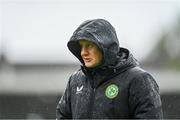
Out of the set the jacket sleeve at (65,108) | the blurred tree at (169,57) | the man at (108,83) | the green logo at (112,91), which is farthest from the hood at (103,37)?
the blurred tree at (169,57)

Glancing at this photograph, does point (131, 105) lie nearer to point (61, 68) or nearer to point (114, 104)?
point (114, 104)

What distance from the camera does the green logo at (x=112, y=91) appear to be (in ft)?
11.3

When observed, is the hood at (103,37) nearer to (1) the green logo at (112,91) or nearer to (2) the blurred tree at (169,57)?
(1) the green logo at (112,91)

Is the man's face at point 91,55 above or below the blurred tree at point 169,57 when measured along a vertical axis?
above

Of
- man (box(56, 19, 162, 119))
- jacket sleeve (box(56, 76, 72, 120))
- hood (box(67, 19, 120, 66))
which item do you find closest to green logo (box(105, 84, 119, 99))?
man (box(56, 19, 162, 119))

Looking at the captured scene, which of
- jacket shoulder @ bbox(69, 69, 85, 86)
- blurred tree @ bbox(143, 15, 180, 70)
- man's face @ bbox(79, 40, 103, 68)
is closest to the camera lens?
man's face @ bbox(79, 40, 103, 68)

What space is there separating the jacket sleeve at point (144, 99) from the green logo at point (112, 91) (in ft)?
0.24

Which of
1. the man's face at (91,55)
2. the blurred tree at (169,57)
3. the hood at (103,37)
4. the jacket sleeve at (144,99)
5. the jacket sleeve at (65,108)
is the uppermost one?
the hood at (103,37)

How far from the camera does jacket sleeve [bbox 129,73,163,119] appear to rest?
3.41 m

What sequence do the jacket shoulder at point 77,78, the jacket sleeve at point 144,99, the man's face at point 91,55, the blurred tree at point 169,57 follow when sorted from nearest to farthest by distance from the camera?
the jacket sleeve at point 144,99 → the man's face at point 91,55 → the jacket shoulder at point 77,78 → the blurred tree at point 169,57

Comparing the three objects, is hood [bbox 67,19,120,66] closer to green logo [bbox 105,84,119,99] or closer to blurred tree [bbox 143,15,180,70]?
green logo [bbox 105,84,119,99]

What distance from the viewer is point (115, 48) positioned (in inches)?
139

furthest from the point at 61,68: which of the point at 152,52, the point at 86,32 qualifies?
the point at 86,32

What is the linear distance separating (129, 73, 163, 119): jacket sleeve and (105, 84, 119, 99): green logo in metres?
0.07
